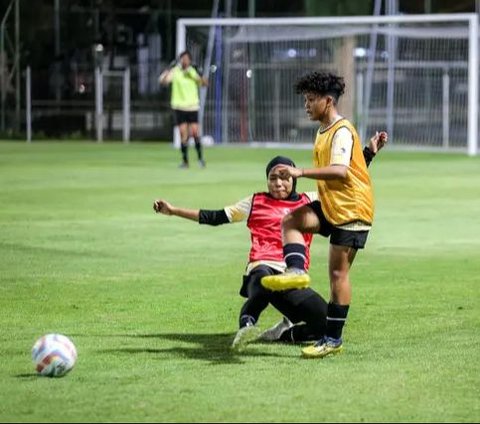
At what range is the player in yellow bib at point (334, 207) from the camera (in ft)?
30.2

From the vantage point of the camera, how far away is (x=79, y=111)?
150ft

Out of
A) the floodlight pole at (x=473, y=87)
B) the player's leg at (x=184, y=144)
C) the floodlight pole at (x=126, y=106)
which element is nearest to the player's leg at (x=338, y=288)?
the player's leg at (x=184, y=144)

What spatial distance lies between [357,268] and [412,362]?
5.16 metres

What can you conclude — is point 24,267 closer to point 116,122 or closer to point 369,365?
point 369,365

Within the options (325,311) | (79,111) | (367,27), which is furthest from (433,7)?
(325,311)

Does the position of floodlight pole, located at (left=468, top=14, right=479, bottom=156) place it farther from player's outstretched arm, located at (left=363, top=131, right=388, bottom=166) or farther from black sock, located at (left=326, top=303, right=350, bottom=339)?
black sock, located at (left=326, top=303, right=350, bottom=339)

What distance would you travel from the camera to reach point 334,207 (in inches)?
364

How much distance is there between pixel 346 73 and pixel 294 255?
28.6m

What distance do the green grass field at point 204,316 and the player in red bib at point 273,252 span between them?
229mm

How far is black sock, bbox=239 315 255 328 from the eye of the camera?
31.4ft

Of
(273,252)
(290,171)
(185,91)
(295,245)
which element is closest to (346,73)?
(185,91)

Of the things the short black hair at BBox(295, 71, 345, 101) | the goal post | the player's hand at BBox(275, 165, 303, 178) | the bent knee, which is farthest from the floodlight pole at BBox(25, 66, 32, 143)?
the player's hand at BBox(275, 165, 303, 178)

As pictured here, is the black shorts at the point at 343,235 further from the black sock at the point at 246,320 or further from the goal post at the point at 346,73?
the goal post at the point at 346,73

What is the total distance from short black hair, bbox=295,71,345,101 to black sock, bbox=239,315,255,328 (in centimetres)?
142
